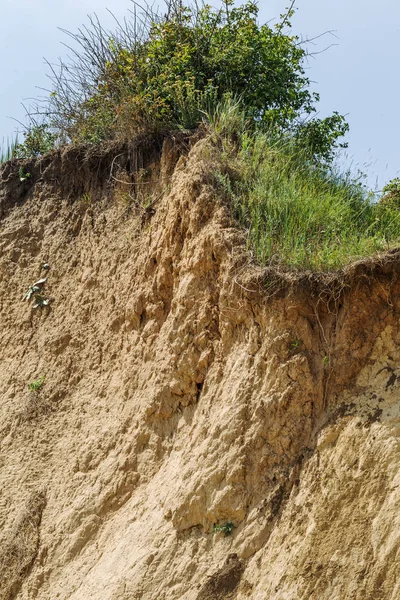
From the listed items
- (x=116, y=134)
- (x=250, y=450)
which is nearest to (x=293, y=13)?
(x=116, y=134)

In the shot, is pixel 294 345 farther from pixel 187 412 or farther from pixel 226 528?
pixel 226 528

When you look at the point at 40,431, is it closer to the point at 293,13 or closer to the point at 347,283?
the point at 347,283

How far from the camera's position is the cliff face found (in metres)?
7.52

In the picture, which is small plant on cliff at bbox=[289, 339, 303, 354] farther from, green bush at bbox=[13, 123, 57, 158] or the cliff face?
green bush at bbox=[13, 123, 57, 158]

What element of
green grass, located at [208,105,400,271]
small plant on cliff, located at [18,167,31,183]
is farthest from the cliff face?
small plant on cliff, located at [18,167,31,183]

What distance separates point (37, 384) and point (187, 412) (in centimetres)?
289

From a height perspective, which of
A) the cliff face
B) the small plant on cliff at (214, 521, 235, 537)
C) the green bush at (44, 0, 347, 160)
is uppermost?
the green bush at (44, 0, 347, 160)

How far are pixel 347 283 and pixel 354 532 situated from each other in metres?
2.21

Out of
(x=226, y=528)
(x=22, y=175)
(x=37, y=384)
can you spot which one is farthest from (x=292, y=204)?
(x=22, y=175)

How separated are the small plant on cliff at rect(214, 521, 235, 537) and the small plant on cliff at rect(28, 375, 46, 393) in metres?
4.06

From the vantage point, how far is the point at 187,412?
9273mm

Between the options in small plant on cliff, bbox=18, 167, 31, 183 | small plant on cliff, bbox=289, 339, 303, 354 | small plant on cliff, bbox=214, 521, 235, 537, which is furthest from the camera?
small plant on cliff, bbox=18, 167, 31, 183

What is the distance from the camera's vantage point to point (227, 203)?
9.77 metres

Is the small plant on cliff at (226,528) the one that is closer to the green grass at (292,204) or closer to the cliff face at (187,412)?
the cliff face at (187,412)
